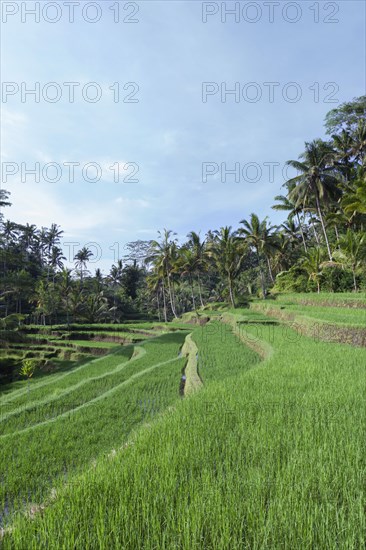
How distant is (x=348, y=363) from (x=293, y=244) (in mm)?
30748

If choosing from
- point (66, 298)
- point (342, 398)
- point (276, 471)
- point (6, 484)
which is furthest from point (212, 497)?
point (66, 298)

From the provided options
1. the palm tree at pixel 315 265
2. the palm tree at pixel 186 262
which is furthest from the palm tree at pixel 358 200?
the palm tree at pixel 186 262

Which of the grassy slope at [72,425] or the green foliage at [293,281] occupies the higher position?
the green foliage at [293,281]

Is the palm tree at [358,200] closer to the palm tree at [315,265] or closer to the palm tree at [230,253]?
the palm tree at [315,265]

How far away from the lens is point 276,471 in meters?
2.75

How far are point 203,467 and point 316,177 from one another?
81.9 feet

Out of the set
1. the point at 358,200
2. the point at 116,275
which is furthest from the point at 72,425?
the point at 116,275

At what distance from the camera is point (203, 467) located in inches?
116

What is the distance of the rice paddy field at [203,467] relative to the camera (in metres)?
2.03

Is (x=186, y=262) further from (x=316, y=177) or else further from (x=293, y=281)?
(x=316, y=177)

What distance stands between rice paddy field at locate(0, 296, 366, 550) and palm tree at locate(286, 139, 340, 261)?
64.6ft

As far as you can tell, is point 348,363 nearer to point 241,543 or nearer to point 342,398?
point 342,398

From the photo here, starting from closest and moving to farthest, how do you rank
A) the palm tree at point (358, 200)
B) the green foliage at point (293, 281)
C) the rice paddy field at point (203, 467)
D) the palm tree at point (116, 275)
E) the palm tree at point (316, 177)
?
the rice paddy field at point (203, 467) → the palm tree at point (358, 200) → the palm tree at point (316, 177) → the green foliage at point (293, 281) → the palm tree at point (116, 275)

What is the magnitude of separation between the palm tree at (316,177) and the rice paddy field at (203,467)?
64.6 ft
